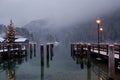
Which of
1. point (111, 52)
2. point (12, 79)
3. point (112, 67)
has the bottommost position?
point (12, 79)

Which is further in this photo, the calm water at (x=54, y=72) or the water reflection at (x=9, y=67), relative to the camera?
the water reflection at (x=9, y=67)

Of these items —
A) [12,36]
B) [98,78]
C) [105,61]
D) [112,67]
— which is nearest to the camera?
[112,67]

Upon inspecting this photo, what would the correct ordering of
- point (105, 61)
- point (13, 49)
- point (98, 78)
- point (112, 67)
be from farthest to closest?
point (13, 49)
point (105, 61)
point (98, 78)
point (112, 67)

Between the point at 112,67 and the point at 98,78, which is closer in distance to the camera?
the point at 112,67

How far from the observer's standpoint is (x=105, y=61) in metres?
30.0

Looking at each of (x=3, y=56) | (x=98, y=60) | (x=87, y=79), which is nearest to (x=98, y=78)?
(x=87, y=79)

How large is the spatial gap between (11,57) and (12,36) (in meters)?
36.5

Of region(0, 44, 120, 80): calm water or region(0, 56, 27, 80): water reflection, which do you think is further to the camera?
region(0, 56, 27, 80): water reflection

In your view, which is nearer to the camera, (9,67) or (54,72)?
(54,72)

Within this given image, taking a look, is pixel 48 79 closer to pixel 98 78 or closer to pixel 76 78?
pixel 76 78

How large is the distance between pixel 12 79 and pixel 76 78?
5.96 m

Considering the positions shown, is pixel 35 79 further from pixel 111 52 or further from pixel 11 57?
pixel 11 57

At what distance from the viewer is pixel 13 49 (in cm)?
4081

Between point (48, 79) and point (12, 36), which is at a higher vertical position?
point (12, 36)
